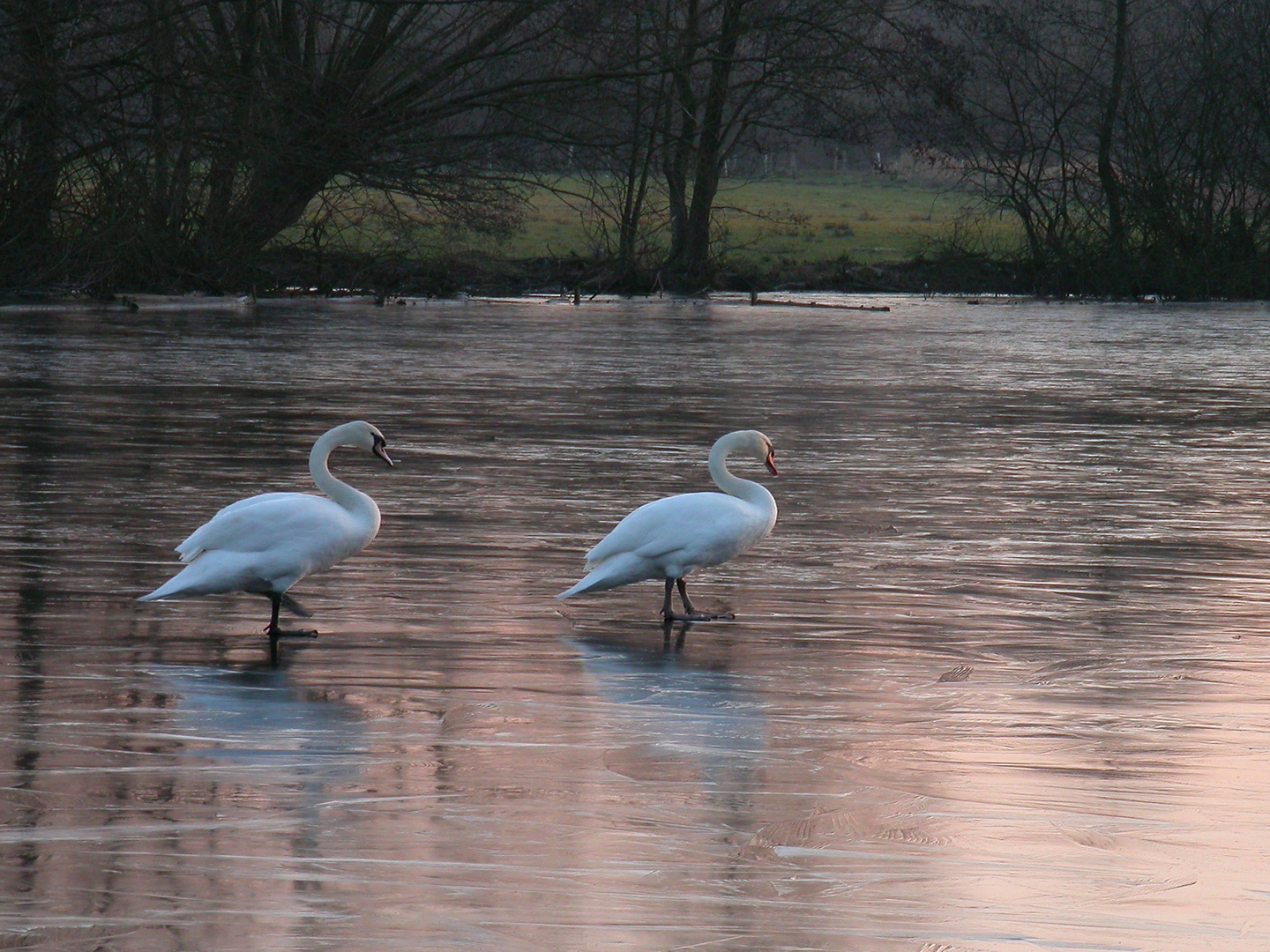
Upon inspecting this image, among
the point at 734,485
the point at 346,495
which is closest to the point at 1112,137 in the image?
the point at 734,485

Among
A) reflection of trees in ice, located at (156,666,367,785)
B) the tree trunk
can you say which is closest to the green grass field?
the tree trunk

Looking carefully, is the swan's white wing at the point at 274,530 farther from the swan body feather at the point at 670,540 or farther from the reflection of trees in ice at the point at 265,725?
the swan body feather at the point at 670,540

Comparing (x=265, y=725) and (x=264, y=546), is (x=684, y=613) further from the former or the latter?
(x=265, y=725)

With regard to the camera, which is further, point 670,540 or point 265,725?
point 670,540

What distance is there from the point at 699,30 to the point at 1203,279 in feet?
36.6

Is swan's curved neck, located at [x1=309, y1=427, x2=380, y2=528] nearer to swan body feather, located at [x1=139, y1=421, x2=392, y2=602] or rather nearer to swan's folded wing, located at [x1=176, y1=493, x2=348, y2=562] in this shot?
swan body feather, located at [x1=139, y1=421, x2=392, y2=602]

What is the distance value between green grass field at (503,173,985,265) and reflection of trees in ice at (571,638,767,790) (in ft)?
76.3

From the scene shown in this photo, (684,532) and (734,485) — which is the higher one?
(734,485)

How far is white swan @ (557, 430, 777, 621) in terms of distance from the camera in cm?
754

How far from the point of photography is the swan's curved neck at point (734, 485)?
7.97 meters

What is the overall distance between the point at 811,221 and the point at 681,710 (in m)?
51.8

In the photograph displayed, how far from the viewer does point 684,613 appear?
7789 millimetres

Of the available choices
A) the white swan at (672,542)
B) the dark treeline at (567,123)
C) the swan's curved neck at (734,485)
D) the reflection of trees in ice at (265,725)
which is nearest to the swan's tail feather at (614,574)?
the white swan at (672,542)

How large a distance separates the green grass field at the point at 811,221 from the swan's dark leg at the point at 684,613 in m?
22.4
